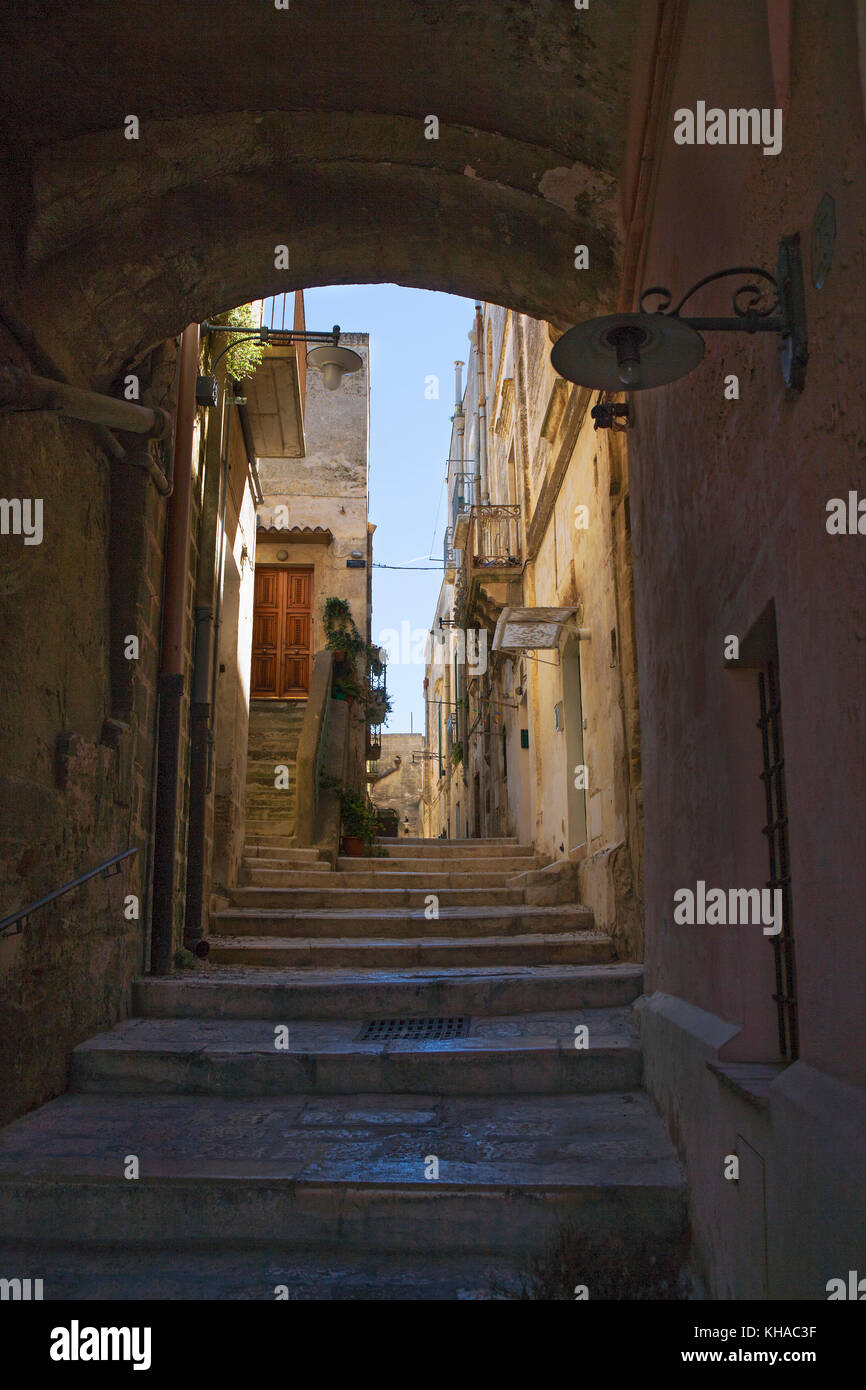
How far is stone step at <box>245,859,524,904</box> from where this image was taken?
969 cm

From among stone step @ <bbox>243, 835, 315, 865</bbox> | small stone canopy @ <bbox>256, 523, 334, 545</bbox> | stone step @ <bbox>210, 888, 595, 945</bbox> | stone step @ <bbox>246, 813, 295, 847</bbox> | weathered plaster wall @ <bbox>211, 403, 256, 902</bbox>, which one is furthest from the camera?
small stone canopy @ <bbox>256, 523, 334, 545</bbox>

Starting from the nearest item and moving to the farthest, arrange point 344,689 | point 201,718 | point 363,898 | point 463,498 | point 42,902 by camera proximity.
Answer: point 42,902 → point 201,718 → point 363,898 → point 344,689 → point 463,498

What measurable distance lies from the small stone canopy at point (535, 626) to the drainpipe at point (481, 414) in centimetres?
1055

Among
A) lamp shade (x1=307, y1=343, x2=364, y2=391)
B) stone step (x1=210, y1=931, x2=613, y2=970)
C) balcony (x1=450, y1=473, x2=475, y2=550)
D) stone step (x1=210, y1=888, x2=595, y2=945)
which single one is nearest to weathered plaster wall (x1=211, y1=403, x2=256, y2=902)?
stone step (x1=210, y1=888, x2=595, y2=945)

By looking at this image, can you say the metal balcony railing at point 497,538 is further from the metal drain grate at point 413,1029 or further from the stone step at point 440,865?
the metal drain grate at point 413,1029

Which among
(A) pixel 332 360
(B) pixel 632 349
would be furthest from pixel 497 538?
(B) pixel 632 349

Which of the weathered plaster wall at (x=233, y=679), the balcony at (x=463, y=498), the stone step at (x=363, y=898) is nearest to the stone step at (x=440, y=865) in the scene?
the stone step at (x=363, y=898)

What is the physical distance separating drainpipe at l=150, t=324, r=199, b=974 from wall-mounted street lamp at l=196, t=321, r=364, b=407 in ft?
2.32

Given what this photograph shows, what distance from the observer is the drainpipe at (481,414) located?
20859mm

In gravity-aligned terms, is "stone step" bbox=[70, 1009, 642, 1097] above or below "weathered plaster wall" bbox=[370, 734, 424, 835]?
below

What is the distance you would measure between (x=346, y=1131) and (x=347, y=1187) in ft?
2.05

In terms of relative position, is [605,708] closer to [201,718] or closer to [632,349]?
[201,718]

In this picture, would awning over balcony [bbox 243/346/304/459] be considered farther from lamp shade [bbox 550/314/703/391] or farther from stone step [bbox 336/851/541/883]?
lamp shade [bbox 550/314/703/391]

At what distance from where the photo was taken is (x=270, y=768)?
1381 centimetres
